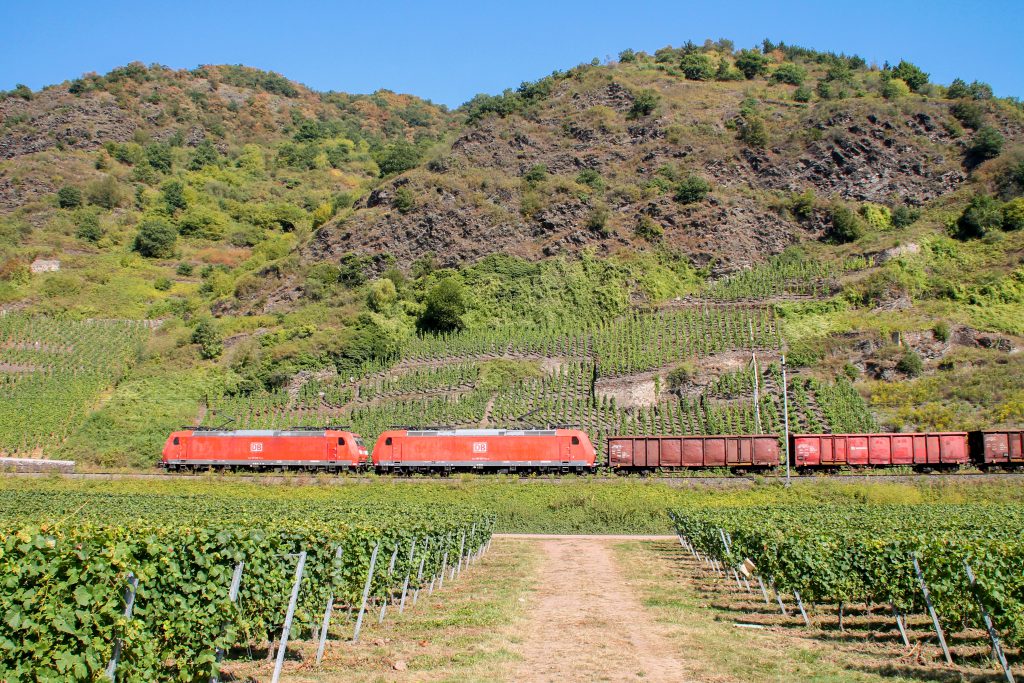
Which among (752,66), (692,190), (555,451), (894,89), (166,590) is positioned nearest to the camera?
(166,590)

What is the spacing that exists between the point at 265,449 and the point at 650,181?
51466 millimetres

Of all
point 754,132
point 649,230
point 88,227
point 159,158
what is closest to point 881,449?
point 649,230

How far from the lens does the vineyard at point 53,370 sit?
56438mm

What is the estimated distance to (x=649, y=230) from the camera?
79.8 metres

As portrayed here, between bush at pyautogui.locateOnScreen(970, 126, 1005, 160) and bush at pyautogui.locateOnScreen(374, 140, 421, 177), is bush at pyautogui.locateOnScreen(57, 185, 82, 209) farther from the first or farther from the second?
bush at pyautogui.locateOnScreen(970, 126, 1005, 160)

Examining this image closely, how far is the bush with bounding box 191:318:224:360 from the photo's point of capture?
70.3 m

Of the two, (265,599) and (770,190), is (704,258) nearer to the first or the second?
(770,190)

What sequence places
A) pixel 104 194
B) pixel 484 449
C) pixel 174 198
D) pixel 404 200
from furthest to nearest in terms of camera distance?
pixel 174 198, pixel 104 194, pixel 404 200, pixel 484 449

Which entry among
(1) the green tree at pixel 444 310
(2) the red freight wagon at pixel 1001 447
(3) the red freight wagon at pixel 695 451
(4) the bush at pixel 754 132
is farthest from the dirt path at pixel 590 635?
(4) the bush at pixel 754 132

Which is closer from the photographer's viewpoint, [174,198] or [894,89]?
[894,89]

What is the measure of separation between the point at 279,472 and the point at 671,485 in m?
22.7

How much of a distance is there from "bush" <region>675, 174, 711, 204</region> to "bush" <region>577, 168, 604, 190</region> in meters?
8.77

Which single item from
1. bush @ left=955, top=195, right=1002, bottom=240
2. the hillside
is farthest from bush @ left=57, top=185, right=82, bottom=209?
bush @ left=955, top=195, right=1002, bottom=240

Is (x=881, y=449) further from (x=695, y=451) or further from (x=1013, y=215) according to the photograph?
(x=1013, y=215)
